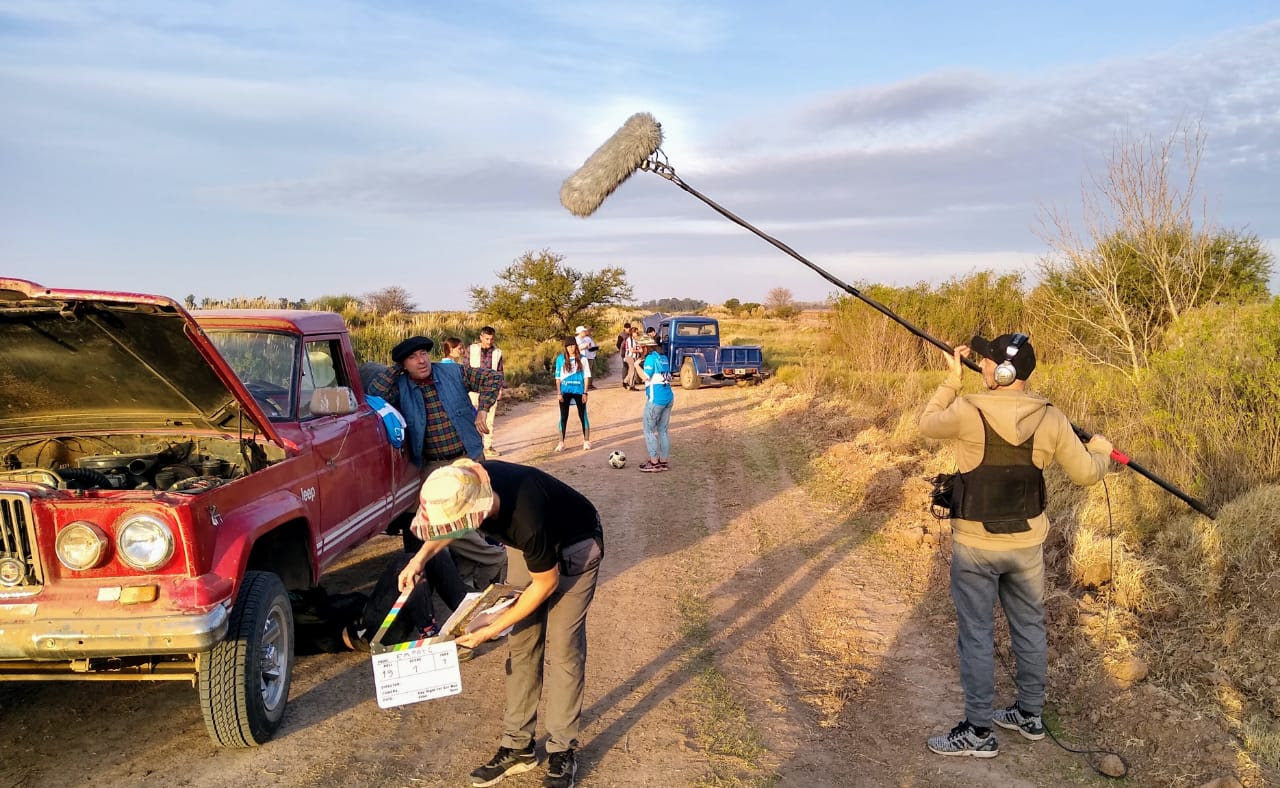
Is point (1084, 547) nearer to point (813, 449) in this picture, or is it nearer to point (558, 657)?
point (558, 657)

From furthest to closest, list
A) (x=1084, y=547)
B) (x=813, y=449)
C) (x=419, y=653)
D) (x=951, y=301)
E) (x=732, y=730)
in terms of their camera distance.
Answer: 1. (x=951, y=301)
2. (x=813, y=449)
3. (x=1084, y=547)
4. (x=732, y=730)
5. (x=419, y=653)

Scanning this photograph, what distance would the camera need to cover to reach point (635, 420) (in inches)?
683

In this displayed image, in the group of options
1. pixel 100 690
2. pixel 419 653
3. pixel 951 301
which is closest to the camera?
pixel 419 653

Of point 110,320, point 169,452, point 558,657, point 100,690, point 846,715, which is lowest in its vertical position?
point 846,715

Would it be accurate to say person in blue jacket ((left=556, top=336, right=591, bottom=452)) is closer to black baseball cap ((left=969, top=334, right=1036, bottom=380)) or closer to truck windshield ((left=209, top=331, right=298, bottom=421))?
truck windshield ((left=209, top=331, right=298, bottom=421))

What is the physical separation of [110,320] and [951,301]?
72.0ft

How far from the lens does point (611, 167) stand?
4.86 meters

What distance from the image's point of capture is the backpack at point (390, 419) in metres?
6.15

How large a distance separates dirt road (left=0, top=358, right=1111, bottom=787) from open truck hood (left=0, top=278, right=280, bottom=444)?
5.14 ft

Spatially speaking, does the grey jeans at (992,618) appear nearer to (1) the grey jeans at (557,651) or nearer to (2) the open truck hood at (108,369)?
(1) the grey jeans at (557,651)

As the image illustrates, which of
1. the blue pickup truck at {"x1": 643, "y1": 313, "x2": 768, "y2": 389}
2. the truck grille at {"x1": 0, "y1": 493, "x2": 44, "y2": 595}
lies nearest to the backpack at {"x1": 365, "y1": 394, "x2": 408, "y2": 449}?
the truck grille at {"x1": 0, "y1": 493, "x2": 44, "y2": 595}

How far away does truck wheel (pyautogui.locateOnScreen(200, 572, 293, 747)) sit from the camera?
3.85 m

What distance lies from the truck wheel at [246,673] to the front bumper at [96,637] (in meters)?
0.32

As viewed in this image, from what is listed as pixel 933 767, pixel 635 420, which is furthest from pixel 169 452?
pixel 635 420
